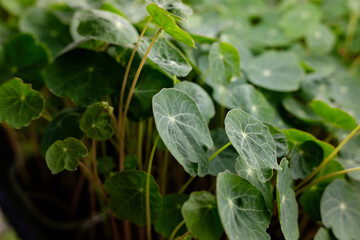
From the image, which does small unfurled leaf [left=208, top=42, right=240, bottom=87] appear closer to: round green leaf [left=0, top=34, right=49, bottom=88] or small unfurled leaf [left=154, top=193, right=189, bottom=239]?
small unfurled leaf [left=154, top=193, right=189, bottom=239]

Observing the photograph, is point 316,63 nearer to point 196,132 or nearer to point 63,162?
point 196,132

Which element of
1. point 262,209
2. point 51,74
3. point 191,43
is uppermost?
point 191,43

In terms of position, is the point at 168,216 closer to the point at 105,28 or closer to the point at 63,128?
the point at 63,128

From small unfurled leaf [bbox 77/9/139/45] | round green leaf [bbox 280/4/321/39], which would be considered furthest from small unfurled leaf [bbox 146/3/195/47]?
round green leaf [bbox 280/4/321/39]

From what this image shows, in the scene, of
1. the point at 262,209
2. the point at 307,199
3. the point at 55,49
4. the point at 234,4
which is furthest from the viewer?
the point at 234,4

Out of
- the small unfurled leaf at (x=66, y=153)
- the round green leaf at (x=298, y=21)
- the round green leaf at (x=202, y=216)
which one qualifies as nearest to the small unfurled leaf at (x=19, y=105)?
the small unfurled leaf at (x=66, y=153)

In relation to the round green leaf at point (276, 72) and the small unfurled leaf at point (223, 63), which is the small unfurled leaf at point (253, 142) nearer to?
the small unfurled leaf at point (223, 63)

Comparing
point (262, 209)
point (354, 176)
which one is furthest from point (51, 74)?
point (354, 176)
